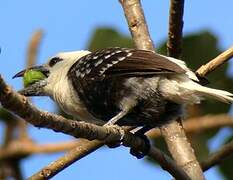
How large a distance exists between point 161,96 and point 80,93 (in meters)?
0.55

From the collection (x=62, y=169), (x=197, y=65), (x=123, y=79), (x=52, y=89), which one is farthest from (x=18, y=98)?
(x=197, y=65)

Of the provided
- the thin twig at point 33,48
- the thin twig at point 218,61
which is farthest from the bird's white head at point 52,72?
Result: the thin twig at point 218,61

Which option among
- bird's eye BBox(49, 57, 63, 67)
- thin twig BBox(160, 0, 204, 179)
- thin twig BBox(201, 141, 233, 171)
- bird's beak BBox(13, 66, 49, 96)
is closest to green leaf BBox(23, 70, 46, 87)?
bird's beak BBox(13, 66, 49, 96)

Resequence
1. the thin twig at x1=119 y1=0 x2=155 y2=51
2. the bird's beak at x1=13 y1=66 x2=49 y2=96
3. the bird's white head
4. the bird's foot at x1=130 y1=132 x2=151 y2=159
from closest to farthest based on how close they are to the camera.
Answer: the bird's foot at x1=130 y1=132 x2=151 y2=159, the bird's beak at x1=13 y1=66 x2=49 y2=96, the bird's white head, the thin twig at x1=119 y1=0 x2=155 y2=51

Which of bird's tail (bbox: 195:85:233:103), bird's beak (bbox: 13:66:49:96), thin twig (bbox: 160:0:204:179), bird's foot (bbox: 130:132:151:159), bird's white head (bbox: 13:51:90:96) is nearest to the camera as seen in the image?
bird's foot (bbox: 130:132:151:159)

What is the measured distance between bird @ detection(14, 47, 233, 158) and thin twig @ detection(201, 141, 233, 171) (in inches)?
14.1

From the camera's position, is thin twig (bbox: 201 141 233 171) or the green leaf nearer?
thin twig (bbox: 201 141 233 171)

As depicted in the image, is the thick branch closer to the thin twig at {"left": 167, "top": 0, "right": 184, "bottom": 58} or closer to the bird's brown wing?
the thin twig at {"left": 167, "top": 0, "right": 184, "bottom": 58}

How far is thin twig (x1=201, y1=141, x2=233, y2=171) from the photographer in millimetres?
4742

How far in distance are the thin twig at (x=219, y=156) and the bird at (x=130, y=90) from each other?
359mm

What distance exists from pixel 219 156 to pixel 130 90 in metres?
0.73

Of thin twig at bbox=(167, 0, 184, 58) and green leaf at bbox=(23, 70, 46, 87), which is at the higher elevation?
thin twig at bbox=(167, 0, 184, 58)

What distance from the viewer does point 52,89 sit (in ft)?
16.8

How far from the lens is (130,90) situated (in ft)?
15.4
